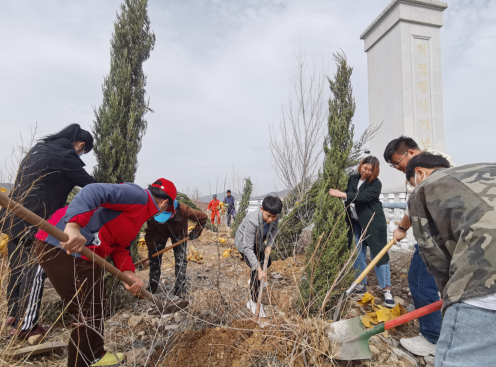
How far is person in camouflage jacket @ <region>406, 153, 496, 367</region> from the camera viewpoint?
1.01 m

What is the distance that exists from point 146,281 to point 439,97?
8.65 meters

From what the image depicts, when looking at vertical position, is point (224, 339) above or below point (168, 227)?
below

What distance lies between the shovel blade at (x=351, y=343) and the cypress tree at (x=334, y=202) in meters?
0.71

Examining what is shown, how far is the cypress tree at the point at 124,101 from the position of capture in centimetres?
387

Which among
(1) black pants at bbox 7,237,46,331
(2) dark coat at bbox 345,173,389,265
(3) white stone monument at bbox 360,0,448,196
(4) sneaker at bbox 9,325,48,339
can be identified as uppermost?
(3) white stone monument at bbox 360,0,448,196

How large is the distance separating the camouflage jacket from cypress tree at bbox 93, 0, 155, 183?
148 inches

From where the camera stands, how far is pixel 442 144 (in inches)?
300

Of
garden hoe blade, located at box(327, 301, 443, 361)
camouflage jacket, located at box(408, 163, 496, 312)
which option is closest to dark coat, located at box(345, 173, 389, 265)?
garden hoe blade, located at box(327, 301, 443, 361)

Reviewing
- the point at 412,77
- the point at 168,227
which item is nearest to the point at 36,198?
the point at 168,227

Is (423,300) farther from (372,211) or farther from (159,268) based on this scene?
(159,268)

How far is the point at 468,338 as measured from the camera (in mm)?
1049

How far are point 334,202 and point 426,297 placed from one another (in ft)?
4.13

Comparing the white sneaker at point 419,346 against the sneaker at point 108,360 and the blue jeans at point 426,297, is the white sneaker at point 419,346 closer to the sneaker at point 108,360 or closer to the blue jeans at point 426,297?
the blue jeans at point 426,297

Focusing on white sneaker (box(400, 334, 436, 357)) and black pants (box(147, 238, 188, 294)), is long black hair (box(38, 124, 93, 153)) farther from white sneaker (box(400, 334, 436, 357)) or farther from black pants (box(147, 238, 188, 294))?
white sneaker (box(400, 334, 436, 357))
